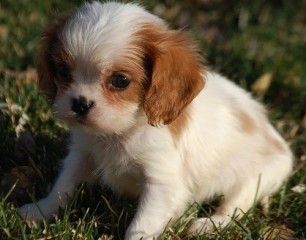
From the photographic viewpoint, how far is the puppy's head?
3568mm

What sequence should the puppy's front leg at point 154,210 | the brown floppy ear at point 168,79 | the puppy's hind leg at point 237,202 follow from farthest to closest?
the puppy's hind leg at point 237,202
the puppy's front leg at point 154,210
the brown floppy ear at point 168,79

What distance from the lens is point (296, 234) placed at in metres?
4.38

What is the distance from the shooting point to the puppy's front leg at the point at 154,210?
A: 3858 millimetres

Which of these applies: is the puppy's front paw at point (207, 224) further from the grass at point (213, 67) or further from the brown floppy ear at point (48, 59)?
the brown floppy ear at point (48, 59)

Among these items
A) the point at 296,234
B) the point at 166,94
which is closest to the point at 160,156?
the point at 166,94

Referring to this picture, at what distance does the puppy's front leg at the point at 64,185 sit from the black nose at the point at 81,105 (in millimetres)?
738

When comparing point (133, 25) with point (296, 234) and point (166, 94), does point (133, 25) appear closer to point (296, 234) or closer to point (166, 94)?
point (166, 94)

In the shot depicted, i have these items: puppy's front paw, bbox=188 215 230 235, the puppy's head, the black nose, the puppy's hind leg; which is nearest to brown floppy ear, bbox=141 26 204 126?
the puppy's head

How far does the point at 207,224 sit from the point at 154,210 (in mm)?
420

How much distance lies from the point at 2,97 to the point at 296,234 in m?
2.50

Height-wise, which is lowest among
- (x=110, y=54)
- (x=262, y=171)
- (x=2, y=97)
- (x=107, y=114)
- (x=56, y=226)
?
(x=2, y=97)

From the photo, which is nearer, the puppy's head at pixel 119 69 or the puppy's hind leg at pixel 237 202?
the puppy's head at pixel 119 69

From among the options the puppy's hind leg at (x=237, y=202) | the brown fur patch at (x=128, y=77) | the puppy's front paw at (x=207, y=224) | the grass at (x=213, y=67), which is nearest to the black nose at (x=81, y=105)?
the brown fur patch at (x=128, y=77)

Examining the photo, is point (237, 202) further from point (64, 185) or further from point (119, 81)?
point (119, 81)
